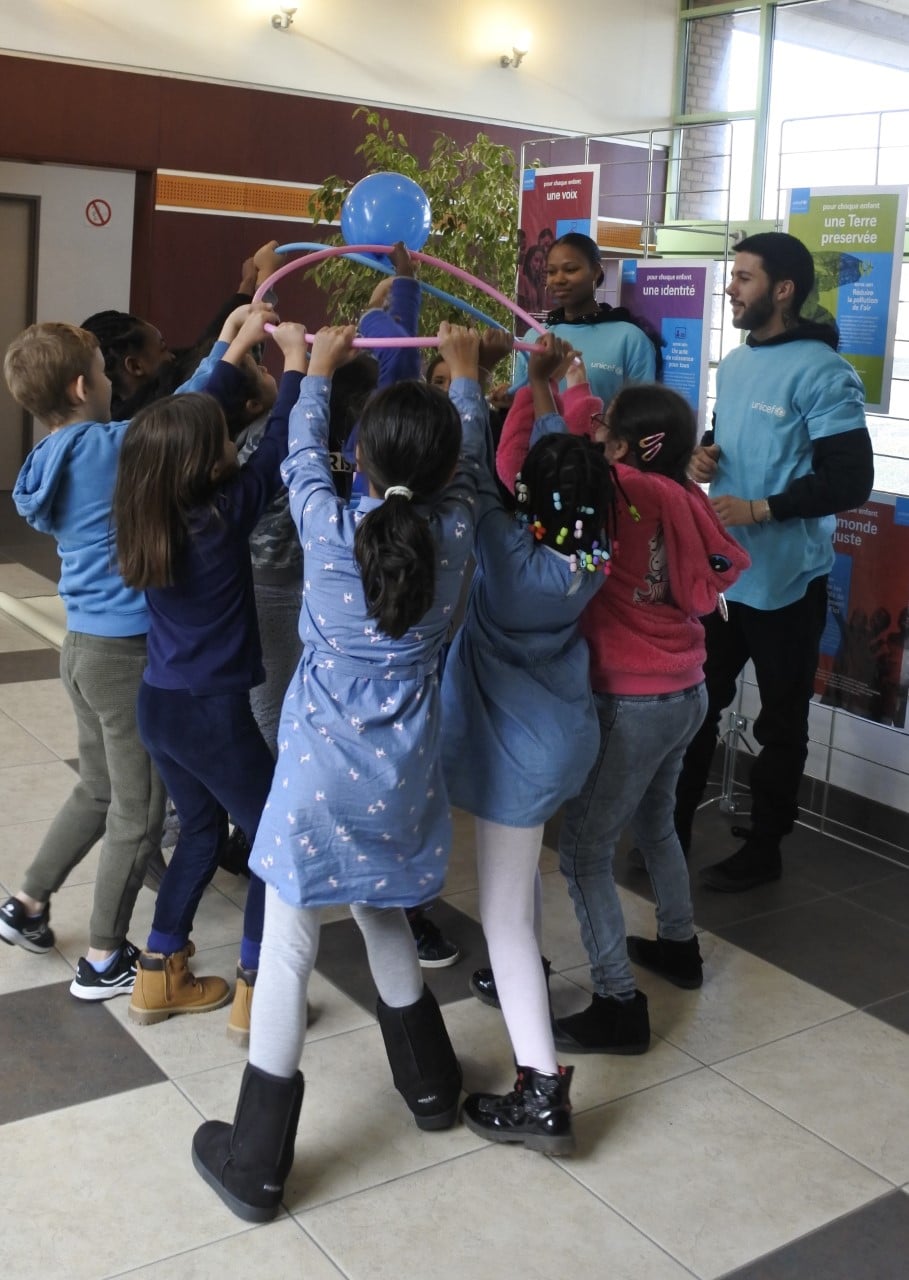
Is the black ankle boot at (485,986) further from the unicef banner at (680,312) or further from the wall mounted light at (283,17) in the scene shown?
the wall mounted light at (283,17)

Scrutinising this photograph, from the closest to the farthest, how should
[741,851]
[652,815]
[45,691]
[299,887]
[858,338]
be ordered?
[299,887]
[652,815]
[741,851]
[858,338]
[45,691]

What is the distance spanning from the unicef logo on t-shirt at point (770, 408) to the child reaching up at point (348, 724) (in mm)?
1534

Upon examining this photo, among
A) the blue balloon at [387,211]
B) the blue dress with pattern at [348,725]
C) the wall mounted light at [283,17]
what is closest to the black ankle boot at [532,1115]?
the blue dress with pattern at [348,725]

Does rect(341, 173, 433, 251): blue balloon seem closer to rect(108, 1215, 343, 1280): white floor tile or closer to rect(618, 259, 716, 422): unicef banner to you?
rect(618, 259, 716, 422): unicef banner

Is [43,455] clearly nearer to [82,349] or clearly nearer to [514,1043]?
[82,349]

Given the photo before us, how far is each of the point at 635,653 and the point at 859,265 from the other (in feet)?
6.44


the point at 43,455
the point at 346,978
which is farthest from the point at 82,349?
the point at 346,978

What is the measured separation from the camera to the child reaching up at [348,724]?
6.41 ft

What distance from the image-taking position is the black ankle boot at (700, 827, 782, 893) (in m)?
3.52

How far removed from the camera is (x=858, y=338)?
3.90 m

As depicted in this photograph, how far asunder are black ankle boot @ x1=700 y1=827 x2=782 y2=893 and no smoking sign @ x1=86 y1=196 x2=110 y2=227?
7.52m

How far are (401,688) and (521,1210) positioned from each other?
89 centimetres

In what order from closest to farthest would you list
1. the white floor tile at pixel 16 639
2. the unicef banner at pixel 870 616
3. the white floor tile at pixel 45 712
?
the unicef banner at pixel 870 616 → the white floor tile at pixel 45 712 → the white floor tile at pixel 16 639

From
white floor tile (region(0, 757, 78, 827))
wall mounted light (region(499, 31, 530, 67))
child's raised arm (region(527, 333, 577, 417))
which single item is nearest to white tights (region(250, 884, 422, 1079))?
child's raised arm (region(527, 333, 577, 417))
